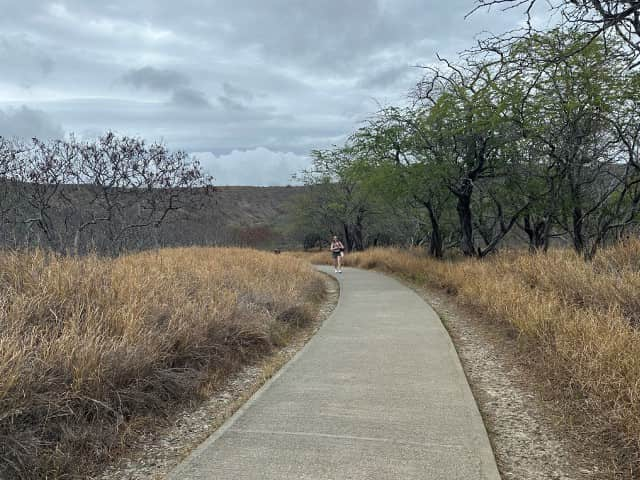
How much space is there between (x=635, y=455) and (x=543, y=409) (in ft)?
4.05

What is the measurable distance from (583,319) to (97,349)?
5172 mm

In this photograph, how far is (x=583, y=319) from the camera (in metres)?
5.76

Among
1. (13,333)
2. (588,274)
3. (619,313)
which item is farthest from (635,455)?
(588,274)

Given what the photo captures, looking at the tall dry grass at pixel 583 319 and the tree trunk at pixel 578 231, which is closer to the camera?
the tall dry grass at pixel 583 319

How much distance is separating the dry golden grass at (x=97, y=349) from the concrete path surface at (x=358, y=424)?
778mm

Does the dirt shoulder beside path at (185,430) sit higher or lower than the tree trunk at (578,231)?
lower

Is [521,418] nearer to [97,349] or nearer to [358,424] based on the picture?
[358,424]

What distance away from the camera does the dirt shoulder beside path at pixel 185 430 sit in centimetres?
361

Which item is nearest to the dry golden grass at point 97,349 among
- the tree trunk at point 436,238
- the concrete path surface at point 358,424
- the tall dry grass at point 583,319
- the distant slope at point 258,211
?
the concrete path surface at point 358,424

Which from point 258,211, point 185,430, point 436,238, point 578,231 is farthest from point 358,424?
point 258,211

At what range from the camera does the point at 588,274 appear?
8.28 m

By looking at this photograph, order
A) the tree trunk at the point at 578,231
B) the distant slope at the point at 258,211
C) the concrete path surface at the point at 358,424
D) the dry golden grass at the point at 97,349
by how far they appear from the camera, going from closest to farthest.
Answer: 1. the concrete path surface at the point at 358,424
2. the dry golden grass at the point at 97,349
3. the tree trunk at the point at 578,231
4. the distant slope at the point at 258,211

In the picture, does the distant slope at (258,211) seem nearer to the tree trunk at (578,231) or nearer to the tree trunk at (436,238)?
the tree trunk at (436,238)

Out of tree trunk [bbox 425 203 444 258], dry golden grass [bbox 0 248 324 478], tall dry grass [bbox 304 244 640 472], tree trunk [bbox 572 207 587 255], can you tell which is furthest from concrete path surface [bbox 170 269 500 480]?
tree trunk [bbox 425 203 444 258]
